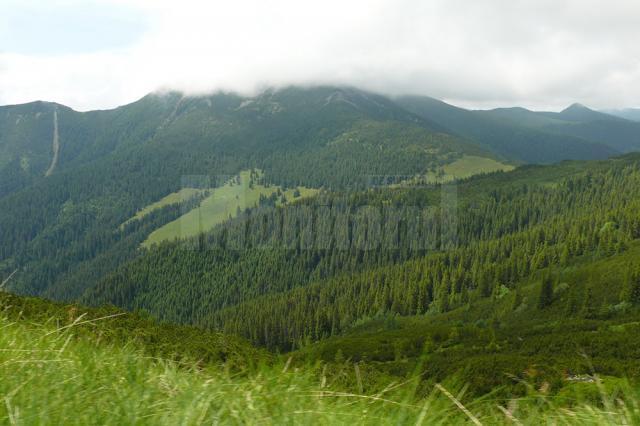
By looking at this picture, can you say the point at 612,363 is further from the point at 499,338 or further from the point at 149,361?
the point at 149,361

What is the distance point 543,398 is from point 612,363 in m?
74.3

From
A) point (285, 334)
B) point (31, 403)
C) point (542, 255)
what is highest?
point (31, 403)

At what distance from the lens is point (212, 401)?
2.59 metres

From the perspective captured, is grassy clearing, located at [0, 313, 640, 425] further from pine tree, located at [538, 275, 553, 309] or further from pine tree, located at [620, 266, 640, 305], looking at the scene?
pine tree, located at [538, 275, 553, 309]

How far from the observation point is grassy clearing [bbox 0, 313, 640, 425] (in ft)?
7.59

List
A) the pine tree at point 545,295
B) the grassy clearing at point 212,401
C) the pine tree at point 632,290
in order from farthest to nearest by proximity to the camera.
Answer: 1. the pine tree at point 545,295
2. the pine tree at point 632,290
3. the grassy clearing at point 212,401

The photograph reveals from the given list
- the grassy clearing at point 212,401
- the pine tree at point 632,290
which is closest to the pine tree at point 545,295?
the pine tree at point 632,290

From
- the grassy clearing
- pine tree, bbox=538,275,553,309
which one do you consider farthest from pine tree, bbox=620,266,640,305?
the grassy clearing

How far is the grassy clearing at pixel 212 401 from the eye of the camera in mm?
2312

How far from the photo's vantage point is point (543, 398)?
2.72 metres

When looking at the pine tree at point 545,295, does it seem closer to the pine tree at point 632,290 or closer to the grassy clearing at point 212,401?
the pine tree at point 632,290

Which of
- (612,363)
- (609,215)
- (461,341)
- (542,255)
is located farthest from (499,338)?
(609,215)

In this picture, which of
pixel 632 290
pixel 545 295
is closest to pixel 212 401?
pixel 632 290

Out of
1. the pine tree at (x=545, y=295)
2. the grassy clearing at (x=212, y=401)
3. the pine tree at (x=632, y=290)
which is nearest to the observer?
the grassy clearing at (x=212, y=401)
